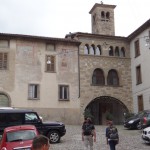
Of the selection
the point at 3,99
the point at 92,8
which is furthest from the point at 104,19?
the point at 3,99

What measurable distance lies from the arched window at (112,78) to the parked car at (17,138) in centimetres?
2267

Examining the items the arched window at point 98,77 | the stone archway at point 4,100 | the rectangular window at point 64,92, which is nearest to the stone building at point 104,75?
the arched window at point 98,77

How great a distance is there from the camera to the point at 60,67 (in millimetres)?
32125

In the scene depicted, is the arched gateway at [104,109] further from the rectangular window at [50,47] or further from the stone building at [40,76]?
the rectangular window at [50,47]

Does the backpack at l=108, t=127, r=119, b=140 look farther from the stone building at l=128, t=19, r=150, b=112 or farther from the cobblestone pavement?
the stone building at l=128, t=19, r=150, b=112

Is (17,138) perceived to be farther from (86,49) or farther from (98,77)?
(86,49)

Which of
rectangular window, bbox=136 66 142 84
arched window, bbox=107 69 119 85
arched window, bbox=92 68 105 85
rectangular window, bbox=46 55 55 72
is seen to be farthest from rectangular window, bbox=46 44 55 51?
rectangular window, bbox=136 66 142 84

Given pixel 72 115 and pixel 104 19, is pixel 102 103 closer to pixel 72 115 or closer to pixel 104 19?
pixel 72 115

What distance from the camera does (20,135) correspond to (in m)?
11.9

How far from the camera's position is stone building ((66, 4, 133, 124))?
33.0 meters

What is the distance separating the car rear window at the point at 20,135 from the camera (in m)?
11.7

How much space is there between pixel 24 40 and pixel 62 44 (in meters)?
3.88

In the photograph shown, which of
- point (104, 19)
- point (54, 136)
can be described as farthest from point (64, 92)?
point (104, 19)

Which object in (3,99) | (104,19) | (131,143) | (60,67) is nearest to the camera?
(131,143)
